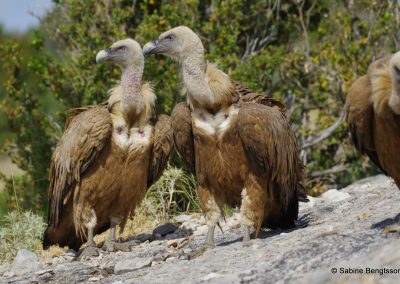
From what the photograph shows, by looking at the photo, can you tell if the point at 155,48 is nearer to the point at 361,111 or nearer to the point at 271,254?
the point at 361,111

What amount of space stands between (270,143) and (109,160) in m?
2.26

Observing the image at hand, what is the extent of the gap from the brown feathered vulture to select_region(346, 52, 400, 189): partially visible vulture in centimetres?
87

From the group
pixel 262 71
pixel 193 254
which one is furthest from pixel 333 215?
pixel 262 71

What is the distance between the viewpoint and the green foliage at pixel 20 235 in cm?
1144

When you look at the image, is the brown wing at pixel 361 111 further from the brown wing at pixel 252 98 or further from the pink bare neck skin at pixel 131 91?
the pink bare neck skin at pixel 131 91

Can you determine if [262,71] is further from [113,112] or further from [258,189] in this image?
[258,189]

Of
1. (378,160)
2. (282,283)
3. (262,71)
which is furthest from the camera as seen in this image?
(262,71)

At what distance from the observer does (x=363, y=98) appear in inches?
315

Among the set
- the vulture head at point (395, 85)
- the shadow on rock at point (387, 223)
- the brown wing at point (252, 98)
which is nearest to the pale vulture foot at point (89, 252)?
the brown wing at point (252, 98)

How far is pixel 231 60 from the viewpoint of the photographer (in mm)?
14203

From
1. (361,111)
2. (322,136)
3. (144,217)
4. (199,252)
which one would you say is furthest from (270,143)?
(322,136)

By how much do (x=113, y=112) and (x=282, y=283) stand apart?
430 centimetres

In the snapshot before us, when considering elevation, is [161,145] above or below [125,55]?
below

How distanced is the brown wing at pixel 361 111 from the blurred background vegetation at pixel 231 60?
5.32 metres
